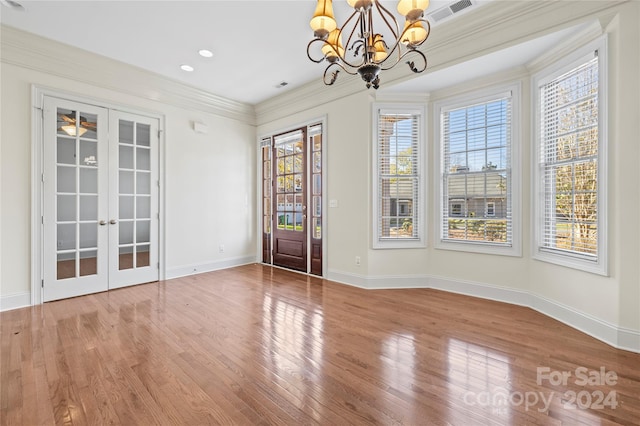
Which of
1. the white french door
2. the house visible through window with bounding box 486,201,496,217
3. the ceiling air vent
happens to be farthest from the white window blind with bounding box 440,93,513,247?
the white french door

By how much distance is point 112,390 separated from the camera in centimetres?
194

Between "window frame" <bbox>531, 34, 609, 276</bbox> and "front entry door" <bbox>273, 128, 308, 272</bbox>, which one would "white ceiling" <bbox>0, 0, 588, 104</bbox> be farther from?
"front entry door" <bbox>273, 128, 308, 272</bbox>

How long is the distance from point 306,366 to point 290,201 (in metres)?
3.70

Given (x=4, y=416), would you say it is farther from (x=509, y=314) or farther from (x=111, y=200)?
(x=509, y=314)

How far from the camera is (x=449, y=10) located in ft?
10.0

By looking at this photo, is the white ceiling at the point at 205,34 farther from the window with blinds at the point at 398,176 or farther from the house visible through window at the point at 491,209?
the house visible through window at the point at 491,209

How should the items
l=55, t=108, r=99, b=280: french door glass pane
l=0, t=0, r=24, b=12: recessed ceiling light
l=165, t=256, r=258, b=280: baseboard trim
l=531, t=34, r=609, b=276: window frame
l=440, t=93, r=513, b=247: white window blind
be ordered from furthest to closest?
l=165, t=256, r=258, b=280: baseboard trim, l=55, t=108, r=99, b=280: french door glass pane, l=440, t=93, r=513, b=247: white window blind, l=0, t=0, r=24, b=12: recessed ceiling light, l=531, t=34, r=609, b=276: window frame

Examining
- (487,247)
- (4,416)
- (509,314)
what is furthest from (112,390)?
(487,247)

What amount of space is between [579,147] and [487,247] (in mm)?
1463

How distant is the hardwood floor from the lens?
68.1 inches

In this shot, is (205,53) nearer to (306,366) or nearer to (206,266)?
(206,266)

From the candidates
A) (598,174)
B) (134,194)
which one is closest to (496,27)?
(598,174)

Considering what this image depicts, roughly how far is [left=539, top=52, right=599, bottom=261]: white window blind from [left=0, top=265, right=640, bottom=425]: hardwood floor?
0.91 meters

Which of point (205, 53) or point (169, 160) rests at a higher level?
point (205, 53)
